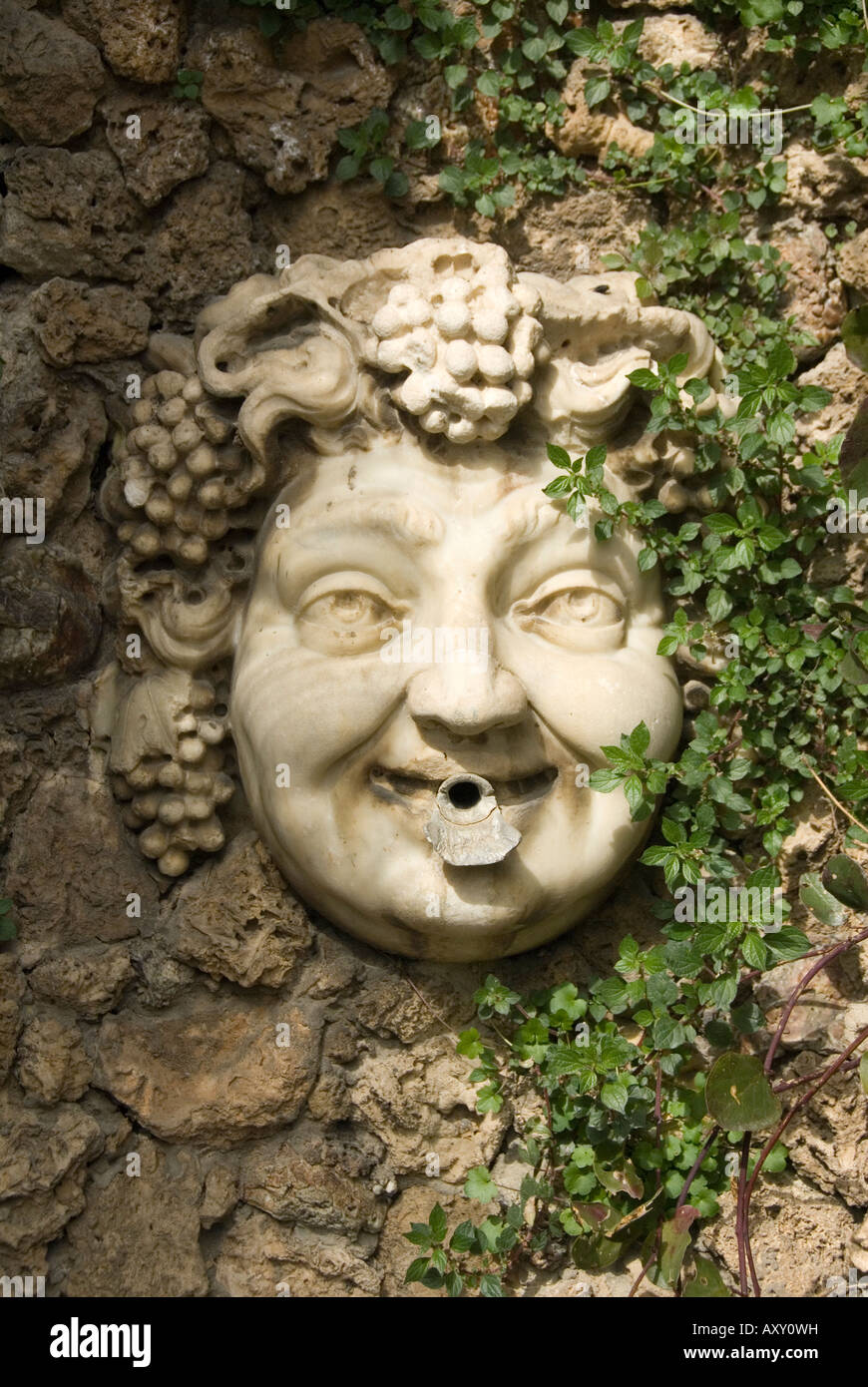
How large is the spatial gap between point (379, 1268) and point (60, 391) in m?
1.67

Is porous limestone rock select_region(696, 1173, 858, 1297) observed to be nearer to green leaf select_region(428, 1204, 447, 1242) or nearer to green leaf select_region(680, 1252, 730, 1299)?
green leaf select_region(680, 1252, 730, 1299)

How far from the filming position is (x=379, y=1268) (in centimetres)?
273

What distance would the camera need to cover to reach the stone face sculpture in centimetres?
256

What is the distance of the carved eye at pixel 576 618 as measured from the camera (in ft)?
8.72

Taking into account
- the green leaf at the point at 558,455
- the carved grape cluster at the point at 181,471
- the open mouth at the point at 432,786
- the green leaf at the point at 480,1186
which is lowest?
the green leaf at the point at 480,1186

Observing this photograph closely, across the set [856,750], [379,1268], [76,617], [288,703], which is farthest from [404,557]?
[379,1268]

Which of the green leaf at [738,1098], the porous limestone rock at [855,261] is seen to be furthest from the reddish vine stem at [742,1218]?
the porous limestone rock at [855,261]

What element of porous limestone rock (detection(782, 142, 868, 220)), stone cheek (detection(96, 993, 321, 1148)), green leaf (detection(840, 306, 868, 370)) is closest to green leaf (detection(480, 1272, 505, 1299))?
stone cheek (detection(96, 993, 321, 1148))

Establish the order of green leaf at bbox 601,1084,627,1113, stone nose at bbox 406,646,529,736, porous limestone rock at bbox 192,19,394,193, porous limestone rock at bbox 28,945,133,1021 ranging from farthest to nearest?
porous limestone rock at bbox 192,19,394,193 → porous limestone rock at bbox 28,945,133,1021 → green leaf at bbox 601,1084,627,1113 → stone nose at bbox 406,646,529,736

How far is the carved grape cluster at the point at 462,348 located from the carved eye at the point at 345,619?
0.31 metres

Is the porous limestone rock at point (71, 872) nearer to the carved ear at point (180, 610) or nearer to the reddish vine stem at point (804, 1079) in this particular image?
the carved ear at point (180, 610)

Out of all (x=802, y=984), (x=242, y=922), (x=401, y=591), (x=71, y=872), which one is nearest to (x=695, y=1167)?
(x=802, y=984)

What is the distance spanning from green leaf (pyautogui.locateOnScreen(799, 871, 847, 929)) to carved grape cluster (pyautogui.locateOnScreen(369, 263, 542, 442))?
3.08ft

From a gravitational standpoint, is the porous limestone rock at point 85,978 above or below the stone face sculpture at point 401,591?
below
